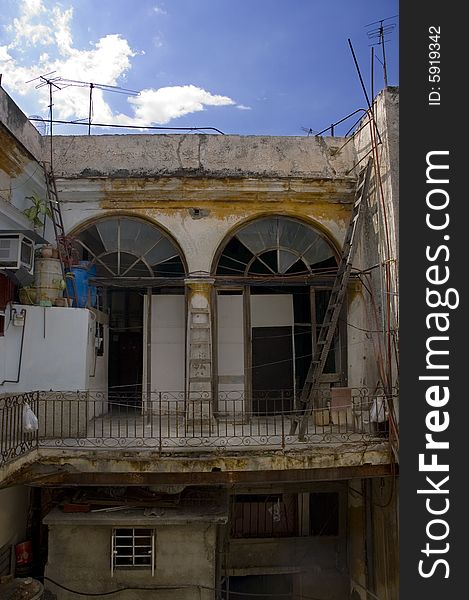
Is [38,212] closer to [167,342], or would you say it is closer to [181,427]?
[167,342]

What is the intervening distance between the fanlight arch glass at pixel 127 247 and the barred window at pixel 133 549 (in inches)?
192

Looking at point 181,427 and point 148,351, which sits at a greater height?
point 148,351

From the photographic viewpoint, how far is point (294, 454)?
8.30m

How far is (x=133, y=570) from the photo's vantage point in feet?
27.2

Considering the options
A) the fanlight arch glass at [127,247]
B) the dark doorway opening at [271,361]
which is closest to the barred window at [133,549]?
the dark doorway opening at [271,361]

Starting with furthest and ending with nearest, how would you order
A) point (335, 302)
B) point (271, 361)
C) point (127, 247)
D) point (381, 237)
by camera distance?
point (271, 361) < point (127, 247) < point (335, 302) < point (381, 237)

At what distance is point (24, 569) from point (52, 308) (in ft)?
15.4

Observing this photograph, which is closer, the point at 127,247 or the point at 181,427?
the point at 181,427

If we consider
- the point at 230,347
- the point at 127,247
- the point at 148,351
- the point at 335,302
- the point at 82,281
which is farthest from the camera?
the point at 148,351

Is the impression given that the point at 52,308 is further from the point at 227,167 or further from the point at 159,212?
the point at 227,167

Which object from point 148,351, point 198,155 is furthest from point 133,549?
point 198,155

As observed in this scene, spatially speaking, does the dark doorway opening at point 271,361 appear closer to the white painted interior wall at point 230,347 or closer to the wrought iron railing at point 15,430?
the white painted interior wall at point 230,347

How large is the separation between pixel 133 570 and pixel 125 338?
21.3 ft

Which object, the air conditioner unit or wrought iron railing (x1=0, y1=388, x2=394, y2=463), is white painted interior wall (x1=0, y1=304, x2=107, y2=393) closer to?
wrought iron railing (x1=0, y1=388, x2=394, y2=463)
